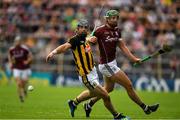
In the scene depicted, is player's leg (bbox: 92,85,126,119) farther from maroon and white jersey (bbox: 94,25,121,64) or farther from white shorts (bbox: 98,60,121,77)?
maroon and white jersey (bbox: 94,25,121,64)

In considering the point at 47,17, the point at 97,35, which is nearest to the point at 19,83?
the point at 97,35

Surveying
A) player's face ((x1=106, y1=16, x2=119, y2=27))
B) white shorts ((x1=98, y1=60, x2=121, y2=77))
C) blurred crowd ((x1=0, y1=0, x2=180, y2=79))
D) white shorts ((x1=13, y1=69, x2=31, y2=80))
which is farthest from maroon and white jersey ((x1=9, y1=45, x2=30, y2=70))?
player's face ((x1=106, y1=16, x2=119, y2=27))

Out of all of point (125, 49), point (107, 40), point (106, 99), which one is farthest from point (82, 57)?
point (125, 49)

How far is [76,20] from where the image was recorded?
129 ft

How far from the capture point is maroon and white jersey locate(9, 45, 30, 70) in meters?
28.6

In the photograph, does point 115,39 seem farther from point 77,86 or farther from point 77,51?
point 77,86

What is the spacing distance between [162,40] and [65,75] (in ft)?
20.4

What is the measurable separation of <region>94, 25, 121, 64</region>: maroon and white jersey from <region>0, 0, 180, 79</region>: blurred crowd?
18155mm

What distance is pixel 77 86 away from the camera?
39.5m

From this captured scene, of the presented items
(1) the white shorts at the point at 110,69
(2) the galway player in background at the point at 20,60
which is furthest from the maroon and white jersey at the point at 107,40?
(2) the galway player in background at the point at 20,60

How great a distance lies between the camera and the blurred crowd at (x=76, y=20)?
38.2 m

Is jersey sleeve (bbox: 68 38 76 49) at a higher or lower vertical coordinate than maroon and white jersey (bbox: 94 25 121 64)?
higher

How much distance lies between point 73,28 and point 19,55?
10.5m

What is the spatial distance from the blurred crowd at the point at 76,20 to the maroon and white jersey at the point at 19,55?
31.7 feet
